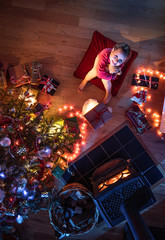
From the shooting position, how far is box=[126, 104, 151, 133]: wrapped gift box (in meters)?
2.34

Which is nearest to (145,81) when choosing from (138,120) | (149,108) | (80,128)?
(149,108)

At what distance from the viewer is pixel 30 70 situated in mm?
2328

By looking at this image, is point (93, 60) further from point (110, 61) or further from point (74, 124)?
point (74, 124)

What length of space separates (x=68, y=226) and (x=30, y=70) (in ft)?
6.13

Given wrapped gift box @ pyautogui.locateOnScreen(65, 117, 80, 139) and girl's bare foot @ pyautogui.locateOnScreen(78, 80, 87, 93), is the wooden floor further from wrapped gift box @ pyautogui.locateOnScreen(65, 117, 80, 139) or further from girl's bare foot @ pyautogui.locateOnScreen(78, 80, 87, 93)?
wrapped gift box @ pyautogui.locateOnScreen(65, 117, 80, 139)

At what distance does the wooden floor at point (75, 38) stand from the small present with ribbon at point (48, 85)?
0.26 ft

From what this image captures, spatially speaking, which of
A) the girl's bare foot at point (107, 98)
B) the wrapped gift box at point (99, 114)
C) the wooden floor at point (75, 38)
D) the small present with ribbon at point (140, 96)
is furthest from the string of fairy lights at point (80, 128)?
the small present with ribbon at point (140, 96)

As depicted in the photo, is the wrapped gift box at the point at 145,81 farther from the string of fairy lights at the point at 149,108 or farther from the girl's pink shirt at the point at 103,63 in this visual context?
the girl's pink shirt at the point at 103,63

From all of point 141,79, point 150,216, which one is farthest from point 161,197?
point 141,79

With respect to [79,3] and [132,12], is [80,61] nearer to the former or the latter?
[79,3]

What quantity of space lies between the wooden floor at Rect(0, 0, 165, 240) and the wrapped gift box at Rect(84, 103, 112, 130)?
24 cm

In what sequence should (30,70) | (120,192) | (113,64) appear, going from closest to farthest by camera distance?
(120,192) → (113,64) → (30,70)

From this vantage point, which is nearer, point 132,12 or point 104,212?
point 104,212

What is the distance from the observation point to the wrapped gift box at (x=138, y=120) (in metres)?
2.34
